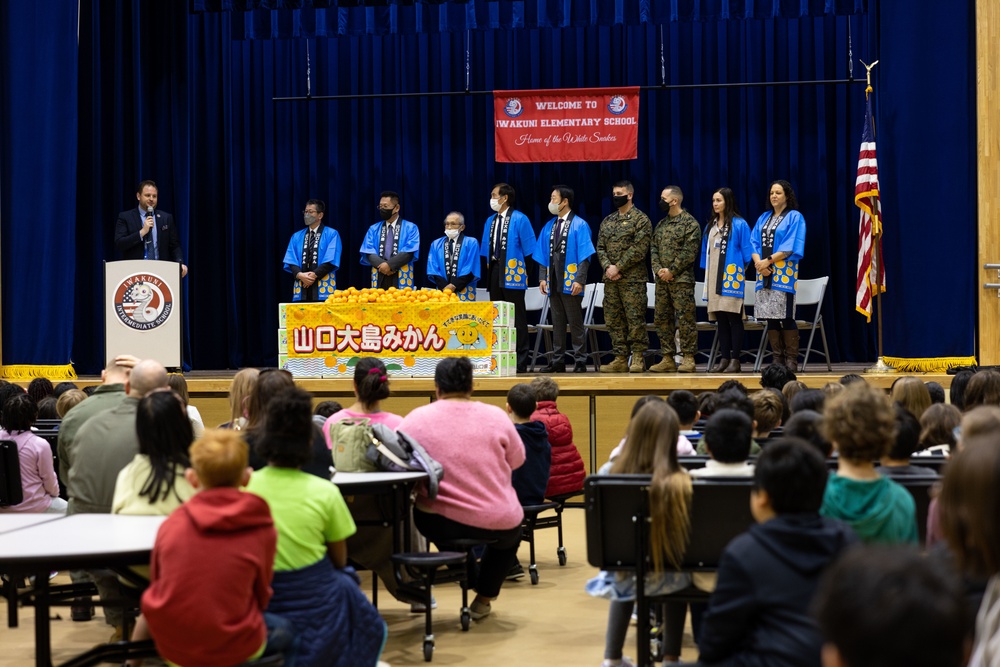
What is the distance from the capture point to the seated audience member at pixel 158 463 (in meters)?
3.50

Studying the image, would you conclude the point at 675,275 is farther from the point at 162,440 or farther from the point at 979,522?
the point at 979,522

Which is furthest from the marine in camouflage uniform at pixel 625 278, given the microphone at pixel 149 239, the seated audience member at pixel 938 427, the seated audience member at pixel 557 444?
the seated audience member at pixel 938 427

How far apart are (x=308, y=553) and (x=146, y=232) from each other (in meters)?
7.73

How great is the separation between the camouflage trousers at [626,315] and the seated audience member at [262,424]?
5.71 m

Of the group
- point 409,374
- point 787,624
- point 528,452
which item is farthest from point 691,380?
point 787,624

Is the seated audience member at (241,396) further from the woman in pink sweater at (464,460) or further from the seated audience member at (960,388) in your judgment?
the seated audience member at (960,388)

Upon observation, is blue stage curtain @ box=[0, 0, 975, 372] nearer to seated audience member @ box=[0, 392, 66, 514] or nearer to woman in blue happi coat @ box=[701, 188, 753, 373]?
woman in blue happi coat @ box=[701, 188, 753, 373]

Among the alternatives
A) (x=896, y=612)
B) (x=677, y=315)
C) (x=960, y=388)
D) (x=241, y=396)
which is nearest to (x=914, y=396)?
(x=960, y=388)

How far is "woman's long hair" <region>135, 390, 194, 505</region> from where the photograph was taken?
3496 mm

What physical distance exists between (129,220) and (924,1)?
7010 mm

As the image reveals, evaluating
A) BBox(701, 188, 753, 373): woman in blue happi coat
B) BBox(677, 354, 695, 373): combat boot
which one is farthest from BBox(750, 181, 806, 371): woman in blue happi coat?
BBox(677, 354, 695, 373): combat boot

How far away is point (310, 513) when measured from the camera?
319cm

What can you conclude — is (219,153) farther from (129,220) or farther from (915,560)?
(915,560)

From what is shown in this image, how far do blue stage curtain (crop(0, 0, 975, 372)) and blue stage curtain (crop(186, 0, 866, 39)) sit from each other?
0.13m
